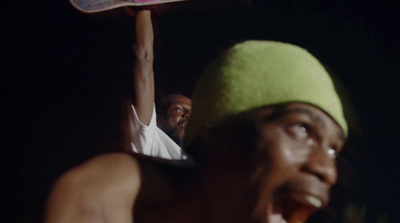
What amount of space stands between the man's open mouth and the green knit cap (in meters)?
→ 0.15

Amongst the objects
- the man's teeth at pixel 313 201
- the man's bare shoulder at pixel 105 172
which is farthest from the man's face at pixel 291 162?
the man's bare shoulder at pixel 105 172

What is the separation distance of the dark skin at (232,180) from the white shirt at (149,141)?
517 millimetres

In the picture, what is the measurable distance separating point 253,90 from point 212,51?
3.35 feet

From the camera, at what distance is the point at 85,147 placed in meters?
2.30

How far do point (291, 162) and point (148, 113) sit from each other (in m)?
0.84

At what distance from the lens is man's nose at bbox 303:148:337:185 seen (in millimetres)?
1207

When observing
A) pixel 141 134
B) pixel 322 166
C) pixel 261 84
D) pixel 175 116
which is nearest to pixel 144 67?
pixel 175 116

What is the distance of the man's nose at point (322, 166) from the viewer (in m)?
1.21

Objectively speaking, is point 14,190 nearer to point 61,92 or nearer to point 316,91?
point 61,92

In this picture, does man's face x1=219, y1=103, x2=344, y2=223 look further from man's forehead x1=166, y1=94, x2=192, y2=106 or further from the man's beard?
man's forehead x1=166, y1=94, x2=192, y2=106

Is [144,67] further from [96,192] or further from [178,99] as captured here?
[96,192]

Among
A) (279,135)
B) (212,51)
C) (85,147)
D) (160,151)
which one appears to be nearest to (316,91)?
(279,135)

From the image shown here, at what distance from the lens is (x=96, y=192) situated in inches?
48.1

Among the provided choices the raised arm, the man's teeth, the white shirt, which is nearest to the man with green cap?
the man's teeth
